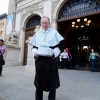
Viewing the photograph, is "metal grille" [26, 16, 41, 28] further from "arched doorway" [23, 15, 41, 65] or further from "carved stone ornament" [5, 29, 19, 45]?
"carved stone ornament" [5, 29, 19, 45]

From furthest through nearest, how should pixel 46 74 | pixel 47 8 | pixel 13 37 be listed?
pixel 13 37 → pixel 47 8 → pixel 46 74

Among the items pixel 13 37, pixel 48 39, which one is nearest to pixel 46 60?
pixel 48 39

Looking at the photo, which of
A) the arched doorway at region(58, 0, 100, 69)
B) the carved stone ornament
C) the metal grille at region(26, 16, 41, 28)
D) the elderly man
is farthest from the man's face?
the carved stone ornament

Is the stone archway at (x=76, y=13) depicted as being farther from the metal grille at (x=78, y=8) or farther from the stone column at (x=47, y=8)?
the stone column at (x=47, y=8)

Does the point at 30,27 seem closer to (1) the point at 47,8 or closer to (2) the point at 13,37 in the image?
(2) the point at 13,37

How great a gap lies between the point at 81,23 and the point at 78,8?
3430 mm

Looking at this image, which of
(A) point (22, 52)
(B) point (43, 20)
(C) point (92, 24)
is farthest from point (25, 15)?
(B) point (43, 20)

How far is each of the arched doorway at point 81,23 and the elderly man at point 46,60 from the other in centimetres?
835

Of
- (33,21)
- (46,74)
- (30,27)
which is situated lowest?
(46,74)

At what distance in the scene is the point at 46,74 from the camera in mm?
2311

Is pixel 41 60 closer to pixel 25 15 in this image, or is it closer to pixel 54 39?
pixel 54 39

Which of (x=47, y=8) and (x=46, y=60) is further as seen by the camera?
(x=47, y=8)

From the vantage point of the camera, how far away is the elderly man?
2.31 metres

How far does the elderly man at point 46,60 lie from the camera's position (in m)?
2.31
